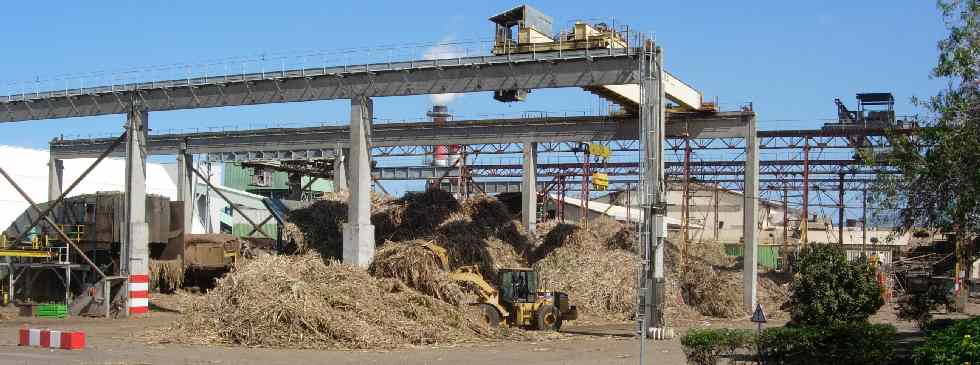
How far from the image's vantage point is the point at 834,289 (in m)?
22.0

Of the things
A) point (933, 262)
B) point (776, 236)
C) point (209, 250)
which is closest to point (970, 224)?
point (209, 250)

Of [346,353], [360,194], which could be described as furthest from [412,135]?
[346,353]

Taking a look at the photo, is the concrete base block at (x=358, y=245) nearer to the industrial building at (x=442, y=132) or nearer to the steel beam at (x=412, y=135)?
the industrial building at (x=442, y=132)

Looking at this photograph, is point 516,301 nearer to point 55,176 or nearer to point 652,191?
point 652,191

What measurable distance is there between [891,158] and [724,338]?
17.6 ft

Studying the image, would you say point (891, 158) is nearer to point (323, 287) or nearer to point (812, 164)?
point (323, 287)

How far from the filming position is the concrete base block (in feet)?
109

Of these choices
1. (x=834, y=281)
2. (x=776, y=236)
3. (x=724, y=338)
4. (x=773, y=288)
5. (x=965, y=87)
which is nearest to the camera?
(x=724, y=338)

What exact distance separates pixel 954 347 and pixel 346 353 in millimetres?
13054

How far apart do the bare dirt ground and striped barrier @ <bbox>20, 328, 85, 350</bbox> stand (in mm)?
286

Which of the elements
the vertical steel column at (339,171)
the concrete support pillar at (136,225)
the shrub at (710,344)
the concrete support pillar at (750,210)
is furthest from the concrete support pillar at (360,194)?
the shrub at (710,344)

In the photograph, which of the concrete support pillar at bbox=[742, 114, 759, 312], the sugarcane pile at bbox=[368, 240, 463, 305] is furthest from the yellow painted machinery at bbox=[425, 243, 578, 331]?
the concrete support pillar at bbox=[742, 114, 759, 312]

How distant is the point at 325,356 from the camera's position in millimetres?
22750

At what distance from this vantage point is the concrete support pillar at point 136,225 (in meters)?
34.9
